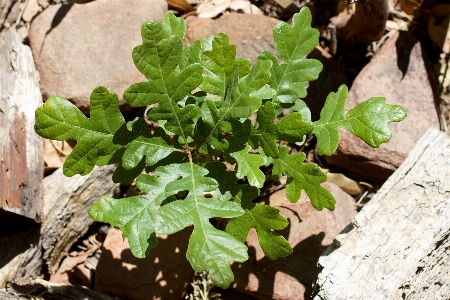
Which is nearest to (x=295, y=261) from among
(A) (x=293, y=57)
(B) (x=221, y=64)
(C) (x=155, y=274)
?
(C) (x=155, y=274)

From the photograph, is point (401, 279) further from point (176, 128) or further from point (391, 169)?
point (176, 128)

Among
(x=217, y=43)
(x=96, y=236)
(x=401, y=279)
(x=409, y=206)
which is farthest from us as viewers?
Result: (x=96, y=236)

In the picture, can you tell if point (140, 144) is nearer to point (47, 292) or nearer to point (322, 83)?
point (47, 292)

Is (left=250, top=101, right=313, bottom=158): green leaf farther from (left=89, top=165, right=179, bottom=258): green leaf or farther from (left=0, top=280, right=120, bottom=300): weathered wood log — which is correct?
(left=0, top=280, right=120, bottom=300): weathered wood log

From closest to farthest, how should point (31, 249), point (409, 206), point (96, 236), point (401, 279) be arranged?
point (401, 279) → point (409, 206) → point (31, 249) → point (96, 236)

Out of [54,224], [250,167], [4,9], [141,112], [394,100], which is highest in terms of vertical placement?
[4,9]

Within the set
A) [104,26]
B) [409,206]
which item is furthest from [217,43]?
[104,26]

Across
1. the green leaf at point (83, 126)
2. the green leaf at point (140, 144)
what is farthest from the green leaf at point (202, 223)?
the green leaf at point (83, 126)
